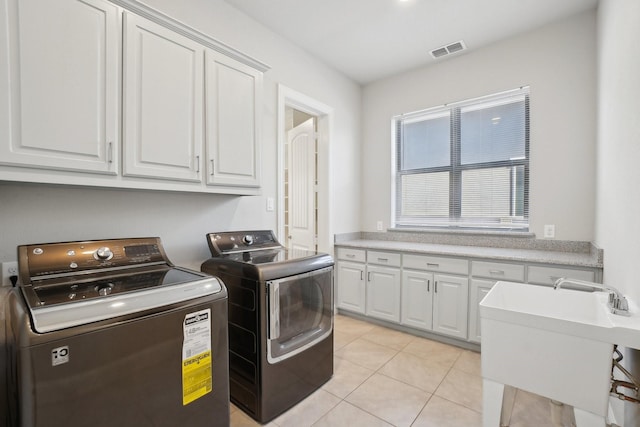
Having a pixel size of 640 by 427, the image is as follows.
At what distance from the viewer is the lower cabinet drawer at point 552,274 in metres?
2.09

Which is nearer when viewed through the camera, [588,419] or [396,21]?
[588,419]

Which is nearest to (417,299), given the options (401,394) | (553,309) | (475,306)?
(475,306)

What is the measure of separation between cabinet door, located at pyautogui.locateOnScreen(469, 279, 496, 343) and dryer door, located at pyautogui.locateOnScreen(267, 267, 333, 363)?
4.23 ft

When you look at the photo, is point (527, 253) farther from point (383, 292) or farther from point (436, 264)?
point (383, 292)

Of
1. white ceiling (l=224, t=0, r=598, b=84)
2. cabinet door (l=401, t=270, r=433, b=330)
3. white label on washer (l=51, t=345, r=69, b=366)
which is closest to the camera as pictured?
white label on washer (l=51, t=345, r=69, b=366)

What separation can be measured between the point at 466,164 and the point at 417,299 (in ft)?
4.98

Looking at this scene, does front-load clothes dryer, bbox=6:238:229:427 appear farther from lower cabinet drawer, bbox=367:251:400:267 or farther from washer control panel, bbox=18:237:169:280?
lower cabinet drawer, bbox=367:251:400:267

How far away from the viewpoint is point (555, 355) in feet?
3.53

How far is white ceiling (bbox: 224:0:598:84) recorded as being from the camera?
7.70 ft

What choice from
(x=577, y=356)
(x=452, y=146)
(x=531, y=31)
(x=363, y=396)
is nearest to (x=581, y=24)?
(x=531, y=31)

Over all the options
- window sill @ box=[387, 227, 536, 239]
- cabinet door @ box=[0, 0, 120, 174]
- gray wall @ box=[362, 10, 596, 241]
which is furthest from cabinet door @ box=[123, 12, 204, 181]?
gray wall @ box=[362, 10, 596, 241]

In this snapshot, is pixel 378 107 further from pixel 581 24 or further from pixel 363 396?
pixel 363 396

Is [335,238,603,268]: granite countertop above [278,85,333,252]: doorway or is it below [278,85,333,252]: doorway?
below

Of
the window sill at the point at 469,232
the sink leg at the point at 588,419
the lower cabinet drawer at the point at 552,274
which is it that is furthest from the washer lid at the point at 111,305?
the window sill at the point at 469,232
